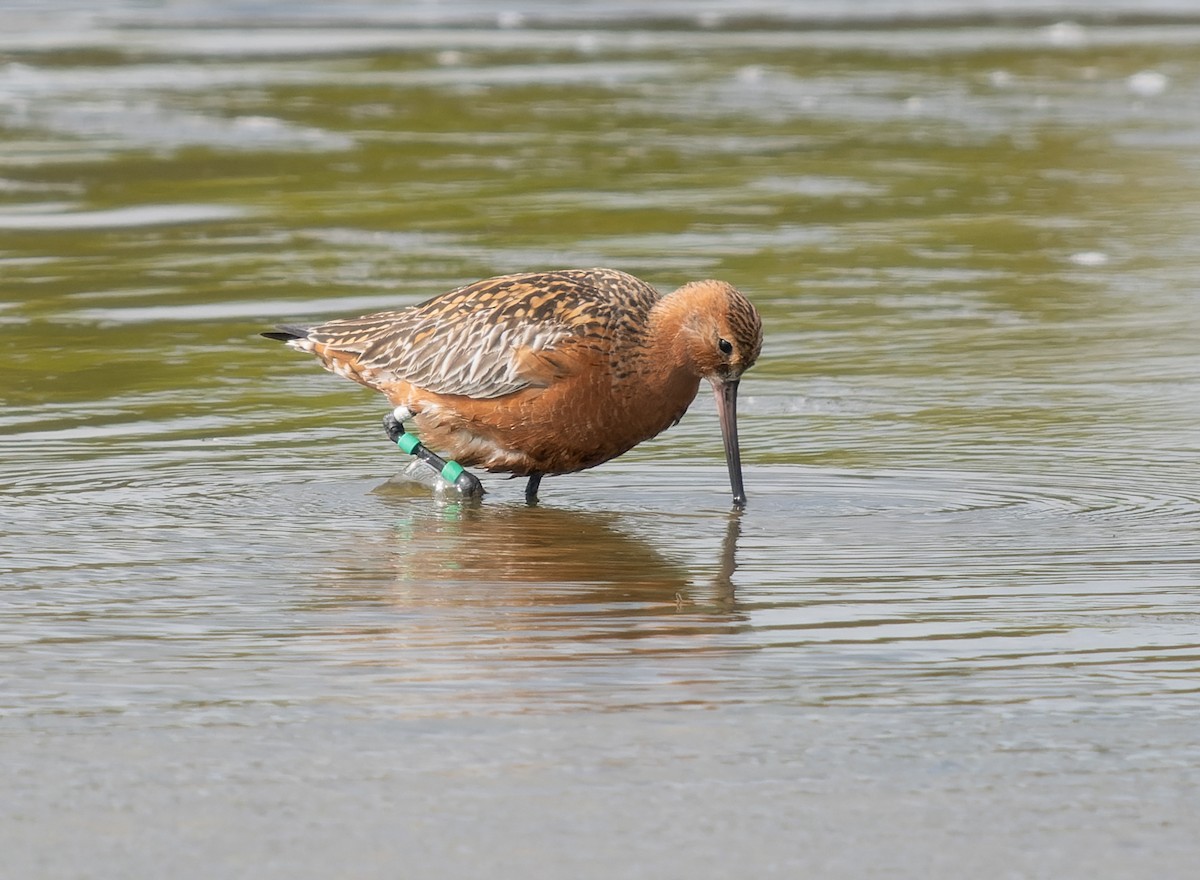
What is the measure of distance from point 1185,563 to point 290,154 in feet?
35.3

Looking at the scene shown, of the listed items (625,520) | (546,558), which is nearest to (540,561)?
(546,558)

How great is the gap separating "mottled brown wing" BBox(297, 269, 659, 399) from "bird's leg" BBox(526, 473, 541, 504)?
13.8 inches

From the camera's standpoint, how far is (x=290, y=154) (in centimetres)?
1644

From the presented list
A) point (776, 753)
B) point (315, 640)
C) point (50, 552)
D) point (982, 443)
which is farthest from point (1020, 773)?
point (982, 443)

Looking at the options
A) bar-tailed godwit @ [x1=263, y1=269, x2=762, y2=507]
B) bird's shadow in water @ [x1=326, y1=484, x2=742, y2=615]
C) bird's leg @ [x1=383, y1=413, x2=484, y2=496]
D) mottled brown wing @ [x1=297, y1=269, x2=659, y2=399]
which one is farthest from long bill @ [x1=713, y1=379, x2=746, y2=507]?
bird's leg @ [x1=383, y1=413, x2=484, y2=496]

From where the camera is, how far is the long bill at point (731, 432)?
7945 millimetres

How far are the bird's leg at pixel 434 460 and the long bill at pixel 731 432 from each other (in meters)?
0.99

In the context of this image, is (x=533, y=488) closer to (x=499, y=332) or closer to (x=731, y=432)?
(x=499, y=332)

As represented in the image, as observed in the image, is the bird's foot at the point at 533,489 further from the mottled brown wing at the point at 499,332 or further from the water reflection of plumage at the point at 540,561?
the mottled brown wing at the point at 499,332

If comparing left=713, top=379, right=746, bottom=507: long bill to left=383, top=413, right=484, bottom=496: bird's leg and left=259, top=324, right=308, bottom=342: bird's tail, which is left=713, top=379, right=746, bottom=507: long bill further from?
left=259, top=324, right=308, bottom=342: bird's tail

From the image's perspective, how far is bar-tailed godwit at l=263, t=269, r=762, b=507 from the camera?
8133 millimetres

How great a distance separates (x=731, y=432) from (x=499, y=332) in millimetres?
1001

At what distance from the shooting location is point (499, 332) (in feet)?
27.7

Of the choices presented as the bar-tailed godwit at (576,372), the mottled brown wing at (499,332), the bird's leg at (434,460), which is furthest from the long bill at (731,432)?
the bird's leg at (434,460)
